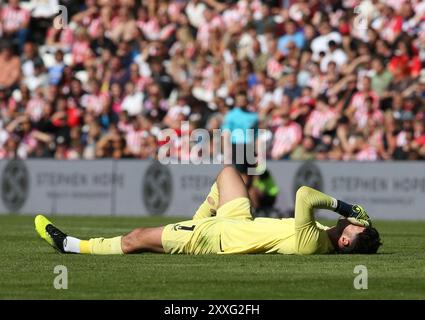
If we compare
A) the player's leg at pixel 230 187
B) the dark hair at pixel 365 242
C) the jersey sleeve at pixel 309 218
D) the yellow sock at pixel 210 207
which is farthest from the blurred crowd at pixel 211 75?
the jersey sleeve at pixel 309 218

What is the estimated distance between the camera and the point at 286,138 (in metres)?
26.3

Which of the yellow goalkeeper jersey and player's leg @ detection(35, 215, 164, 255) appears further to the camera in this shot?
player's leg @ detection(35, 215, 164, 255)

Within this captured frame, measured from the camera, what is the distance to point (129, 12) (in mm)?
30953

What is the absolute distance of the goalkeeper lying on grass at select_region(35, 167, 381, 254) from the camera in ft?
42.7

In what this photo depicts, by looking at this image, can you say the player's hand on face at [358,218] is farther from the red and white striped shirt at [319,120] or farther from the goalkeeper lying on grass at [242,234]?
the red and white striped shirt at [319,120]

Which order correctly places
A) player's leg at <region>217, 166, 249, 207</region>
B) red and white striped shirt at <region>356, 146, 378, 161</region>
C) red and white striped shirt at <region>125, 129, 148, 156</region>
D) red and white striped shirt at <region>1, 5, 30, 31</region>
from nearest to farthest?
player's leg at <region>217, 166, 249, 207</region>, red and white striped shirt at <region>356, 146, 378, 161</region>, red and white striped shirt at <region>125, 129, 148, 156</region>, red and white striped shirt at <region>1, 5, 30, 31</region>

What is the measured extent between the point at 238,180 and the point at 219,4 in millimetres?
16606

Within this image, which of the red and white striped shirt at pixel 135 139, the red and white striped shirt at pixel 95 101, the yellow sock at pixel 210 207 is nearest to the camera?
the yellow sock at pixel 210 207

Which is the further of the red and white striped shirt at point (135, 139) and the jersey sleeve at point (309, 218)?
the red and white striped shirt at point (135, 139)

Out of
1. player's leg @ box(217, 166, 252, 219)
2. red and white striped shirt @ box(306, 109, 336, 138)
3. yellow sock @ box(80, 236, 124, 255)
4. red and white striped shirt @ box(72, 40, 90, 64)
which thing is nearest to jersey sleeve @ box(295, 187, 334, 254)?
player's leg @ box(217, 166, 252, 219)

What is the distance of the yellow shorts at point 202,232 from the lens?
44.2ft

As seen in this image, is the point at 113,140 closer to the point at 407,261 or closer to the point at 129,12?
the point at 129,12

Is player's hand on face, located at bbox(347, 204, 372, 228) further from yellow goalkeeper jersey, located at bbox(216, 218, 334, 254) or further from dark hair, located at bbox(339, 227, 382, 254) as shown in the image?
yellow goalkeeper jersey, located at bbox(216, 218, 334, 254)
